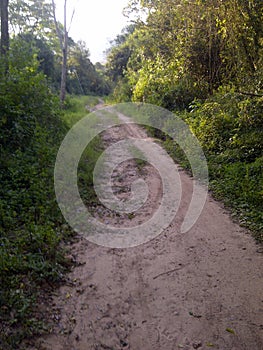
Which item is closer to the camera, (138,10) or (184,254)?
(184,254)

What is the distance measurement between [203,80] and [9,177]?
327 inches

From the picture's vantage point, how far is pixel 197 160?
823cm

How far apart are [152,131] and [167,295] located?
9.98 metres

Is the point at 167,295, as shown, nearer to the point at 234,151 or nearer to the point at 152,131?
the point at 234,151

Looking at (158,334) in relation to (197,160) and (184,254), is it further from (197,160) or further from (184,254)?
(197,160)

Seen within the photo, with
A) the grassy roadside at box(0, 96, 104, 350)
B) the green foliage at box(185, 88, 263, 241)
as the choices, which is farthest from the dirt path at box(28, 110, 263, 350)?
the green foliage at box(185, 88, 263, 241)

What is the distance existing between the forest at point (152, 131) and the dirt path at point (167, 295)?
272 millimetres

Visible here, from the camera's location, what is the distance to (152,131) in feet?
42.8

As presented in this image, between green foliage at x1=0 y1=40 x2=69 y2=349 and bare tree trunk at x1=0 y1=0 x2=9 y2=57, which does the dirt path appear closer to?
green foliage at x1=0 y1=40 x2=69 y2=349

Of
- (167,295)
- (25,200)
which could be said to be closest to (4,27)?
(25,200)

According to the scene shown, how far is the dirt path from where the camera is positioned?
2.94 metres

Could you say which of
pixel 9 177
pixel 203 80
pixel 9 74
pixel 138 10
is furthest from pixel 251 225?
pixel 138 10

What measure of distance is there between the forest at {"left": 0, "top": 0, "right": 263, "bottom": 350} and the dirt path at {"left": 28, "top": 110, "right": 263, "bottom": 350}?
272 mm

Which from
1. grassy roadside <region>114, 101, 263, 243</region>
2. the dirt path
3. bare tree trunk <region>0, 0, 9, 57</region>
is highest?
bare tree trunk <region>0, 0, 9, 57</region>
